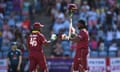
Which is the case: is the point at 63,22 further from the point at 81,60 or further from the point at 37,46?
the point at 81,60

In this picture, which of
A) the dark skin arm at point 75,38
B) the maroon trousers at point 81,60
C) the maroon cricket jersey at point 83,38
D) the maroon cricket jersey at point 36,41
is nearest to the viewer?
the dark skin arm at point 75,38

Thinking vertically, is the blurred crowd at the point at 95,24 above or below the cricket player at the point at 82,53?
below

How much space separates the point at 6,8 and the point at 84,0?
4.09 meters

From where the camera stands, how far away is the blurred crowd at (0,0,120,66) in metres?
24.4

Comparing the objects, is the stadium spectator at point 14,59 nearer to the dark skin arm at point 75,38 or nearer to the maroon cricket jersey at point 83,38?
the maroon cricket jersey at point 83,38

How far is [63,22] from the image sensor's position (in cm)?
2573

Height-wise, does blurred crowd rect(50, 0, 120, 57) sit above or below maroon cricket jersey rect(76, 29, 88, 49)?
below

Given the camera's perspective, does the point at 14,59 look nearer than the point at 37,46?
No

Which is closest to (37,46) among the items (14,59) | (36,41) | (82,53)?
(36,41)

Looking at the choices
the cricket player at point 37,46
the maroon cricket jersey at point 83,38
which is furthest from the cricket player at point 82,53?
the cricket player at point 37,46

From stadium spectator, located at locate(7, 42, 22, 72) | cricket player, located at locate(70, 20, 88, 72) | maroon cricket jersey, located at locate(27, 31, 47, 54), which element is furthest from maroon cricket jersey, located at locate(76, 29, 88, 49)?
stadium spectator, located at locate(7, 42, 22, 72)

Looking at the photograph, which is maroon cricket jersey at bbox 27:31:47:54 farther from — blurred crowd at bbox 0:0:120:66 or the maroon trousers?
blurred crowd at bbox 0:0:120:66

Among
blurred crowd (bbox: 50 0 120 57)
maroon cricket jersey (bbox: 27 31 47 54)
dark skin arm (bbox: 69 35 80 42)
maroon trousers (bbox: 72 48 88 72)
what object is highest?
dark skin arm (bbox: 69 35 80 42)

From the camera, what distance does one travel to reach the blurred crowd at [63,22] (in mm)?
24375
